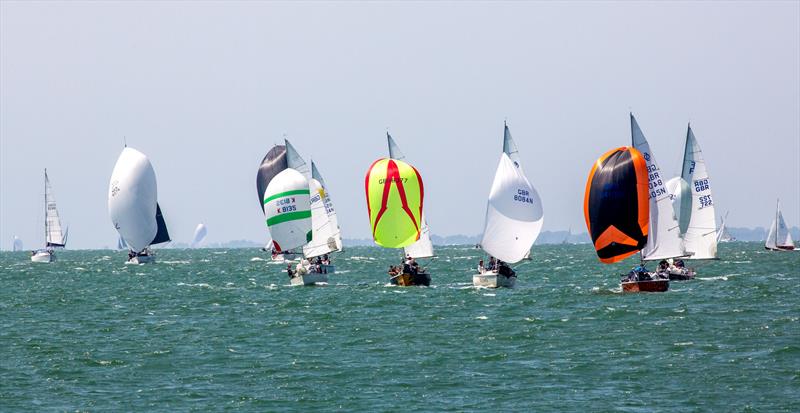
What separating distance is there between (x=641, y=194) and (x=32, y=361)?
31.5m

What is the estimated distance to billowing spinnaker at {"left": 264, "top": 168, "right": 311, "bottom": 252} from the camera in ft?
255

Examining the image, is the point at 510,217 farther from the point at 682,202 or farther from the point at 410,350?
the point at 410,350

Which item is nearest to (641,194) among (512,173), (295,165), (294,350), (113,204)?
(512,173)

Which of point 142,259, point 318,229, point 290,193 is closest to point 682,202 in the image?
point 318,229

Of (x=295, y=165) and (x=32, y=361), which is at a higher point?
(x=295, y=165)

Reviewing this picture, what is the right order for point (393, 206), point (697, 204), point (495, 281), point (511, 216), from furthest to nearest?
point (697, 204) < point (393, 206) < point (495, 281) < point (511, 216)

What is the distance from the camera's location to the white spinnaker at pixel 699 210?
76875mm

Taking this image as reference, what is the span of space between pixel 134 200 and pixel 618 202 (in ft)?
220

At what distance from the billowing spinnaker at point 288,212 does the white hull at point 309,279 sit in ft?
7.48

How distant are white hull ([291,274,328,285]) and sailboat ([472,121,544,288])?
15.5m

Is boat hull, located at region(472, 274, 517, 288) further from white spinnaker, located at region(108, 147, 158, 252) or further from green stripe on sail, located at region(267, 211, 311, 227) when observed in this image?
white spinnaker, located at region(108, 147, 158, 252)

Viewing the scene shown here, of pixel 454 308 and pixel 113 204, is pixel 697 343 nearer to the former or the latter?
pixel 454 308

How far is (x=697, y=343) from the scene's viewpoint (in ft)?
137

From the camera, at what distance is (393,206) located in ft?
224
